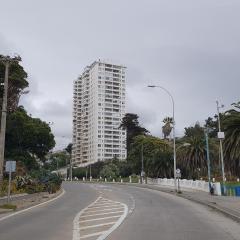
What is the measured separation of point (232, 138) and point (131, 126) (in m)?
92.3

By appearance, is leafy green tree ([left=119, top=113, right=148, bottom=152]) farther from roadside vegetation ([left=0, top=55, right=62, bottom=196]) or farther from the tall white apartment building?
roadside vegetation ([left=0, top=55, right=62, bottom=196])

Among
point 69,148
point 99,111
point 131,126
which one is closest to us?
point 131,126

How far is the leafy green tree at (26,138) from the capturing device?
53.8 m

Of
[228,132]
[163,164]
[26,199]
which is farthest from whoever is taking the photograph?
[163,164]

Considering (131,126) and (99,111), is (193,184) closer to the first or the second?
(131,126)

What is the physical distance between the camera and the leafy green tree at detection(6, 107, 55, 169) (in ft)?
176

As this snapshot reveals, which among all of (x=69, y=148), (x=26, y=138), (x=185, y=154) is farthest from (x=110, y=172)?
(x=26, y=138)

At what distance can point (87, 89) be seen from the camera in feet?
527

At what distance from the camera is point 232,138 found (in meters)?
52.3

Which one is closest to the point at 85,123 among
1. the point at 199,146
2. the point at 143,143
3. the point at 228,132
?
the point at 143,143

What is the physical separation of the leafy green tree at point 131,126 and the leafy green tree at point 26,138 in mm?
83882

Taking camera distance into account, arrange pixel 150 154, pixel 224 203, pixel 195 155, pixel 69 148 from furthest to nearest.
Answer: pixel 69 148 < pixel 150 154 < pixel 195 155 < pixel 224 203

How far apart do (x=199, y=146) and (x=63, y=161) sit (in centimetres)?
11969

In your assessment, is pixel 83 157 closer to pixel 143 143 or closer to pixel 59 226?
pixel 143 143
